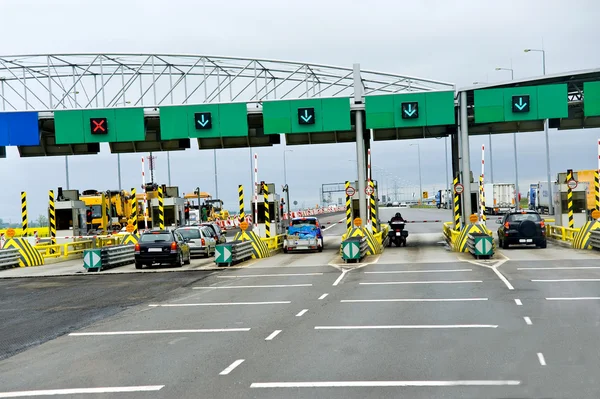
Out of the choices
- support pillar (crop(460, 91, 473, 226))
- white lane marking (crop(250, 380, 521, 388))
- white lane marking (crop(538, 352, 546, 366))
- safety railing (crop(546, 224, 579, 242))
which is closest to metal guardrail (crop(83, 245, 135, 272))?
support pillar (crop(460, 91, 473, 226))

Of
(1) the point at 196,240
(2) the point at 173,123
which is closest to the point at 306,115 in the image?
(2) the point at 173,123

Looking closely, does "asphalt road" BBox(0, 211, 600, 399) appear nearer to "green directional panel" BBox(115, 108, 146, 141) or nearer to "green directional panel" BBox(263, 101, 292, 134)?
"green directional panel" BBox(263, 101, 292, 134)

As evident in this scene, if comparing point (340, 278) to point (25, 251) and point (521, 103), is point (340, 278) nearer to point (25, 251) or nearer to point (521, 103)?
point (25, 251)

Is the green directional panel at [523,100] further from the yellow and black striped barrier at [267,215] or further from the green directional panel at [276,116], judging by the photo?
the yellow and black striped barrier at [267,215]

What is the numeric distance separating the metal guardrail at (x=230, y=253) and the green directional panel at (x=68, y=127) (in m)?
11.7

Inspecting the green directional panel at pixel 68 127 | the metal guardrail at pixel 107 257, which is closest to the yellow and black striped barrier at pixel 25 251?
the metal guardrail at pixel 107 257

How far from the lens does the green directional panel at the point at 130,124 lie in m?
36.3

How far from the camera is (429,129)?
3966 cm

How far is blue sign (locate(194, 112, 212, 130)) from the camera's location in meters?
36.0

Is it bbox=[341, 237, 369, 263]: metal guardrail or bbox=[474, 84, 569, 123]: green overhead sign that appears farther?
bbox=[474, 84, 569, 123]: green overhead sign

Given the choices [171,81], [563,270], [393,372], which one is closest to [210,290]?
[563,270]

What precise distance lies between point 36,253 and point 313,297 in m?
19.6

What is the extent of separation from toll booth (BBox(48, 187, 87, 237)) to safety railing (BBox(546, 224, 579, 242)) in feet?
80.3

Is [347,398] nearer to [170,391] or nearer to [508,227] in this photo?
[170,391]
